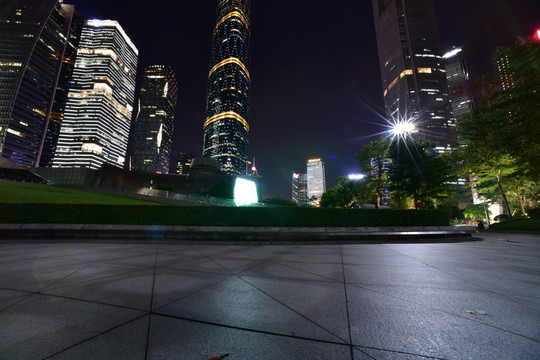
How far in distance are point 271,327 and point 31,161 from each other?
7385 inches

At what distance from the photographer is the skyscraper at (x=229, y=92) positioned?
18575 cm

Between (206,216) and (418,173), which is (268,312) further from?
(418,173)

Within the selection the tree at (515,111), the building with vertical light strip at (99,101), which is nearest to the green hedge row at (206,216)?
the tree at (515,111)

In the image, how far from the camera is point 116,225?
1288 centimetres

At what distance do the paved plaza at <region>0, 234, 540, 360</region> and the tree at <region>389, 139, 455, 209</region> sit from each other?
70.0 feet

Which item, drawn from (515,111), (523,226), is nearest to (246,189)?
(523,226)

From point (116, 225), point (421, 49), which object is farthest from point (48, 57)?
point (421, 49)

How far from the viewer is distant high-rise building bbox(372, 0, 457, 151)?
420 feet

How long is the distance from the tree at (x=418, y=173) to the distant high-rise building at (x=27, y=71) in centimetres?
17741

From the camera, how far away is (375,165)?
35625 millimetres

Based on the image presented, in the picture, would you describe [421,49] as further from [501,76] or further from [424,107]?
[501,76]

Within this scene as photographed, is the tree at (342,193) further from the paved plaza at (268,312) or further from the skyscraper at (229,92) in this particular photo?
the skyscraper at (229,92)

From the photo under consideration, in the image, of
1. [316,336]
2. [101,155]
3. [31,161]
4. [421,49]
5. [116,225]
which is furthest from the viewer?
[101,155]

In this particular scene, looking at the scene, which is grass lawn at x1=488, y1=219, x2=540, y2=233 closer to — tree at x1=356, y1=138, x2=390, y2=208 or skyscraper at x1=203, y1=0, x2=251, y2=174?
tree at x1=356, y1=138, x2=390, y2=208
